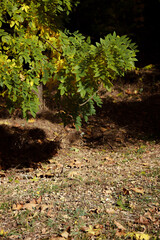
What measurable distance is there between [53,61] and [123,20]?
8.18m

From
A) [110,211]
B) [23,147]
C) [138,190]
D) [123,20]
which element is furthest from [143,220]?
[123,20]

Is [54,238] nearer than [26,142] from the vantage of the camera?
Yes

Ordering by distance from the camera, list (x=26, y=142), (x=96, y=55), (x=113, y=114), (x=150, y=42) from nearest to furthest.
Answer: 1. (x=96, y=55)
2. (x=26, y=142)
3. (x=113, y=114)
4. (x=150, y=42)

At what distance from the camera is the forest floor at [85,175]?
3.09 m

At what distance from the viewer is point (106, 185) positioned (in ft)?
13.5

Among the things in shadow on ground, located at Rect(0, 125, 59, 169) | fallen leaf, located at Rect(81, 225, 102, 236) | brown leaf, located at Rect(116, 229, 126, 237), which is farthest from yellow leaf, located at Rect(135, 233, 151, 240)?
shadow on ground, located at Rect(0, 125, 59, 169)

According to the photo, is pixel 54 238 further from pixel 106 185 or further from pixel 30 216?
pixel 106 185

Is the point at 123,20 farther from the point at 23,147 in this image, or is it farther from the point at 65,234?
the point at 65,234

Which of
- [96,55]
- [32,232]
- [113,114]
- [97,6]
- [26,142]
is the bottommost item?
[32,232]

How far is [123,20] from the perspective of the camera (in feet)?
→ 36.0

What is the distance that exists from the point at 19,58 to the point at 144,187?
8.98ft

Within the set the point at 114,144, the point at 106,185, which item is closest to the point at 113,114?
the point at 114,144

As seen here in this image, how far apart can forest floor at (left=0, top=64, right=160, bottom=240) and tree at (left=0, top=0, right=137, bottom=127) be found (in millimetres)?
1286

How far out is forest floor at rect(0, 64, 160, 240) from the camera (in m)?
3.09
